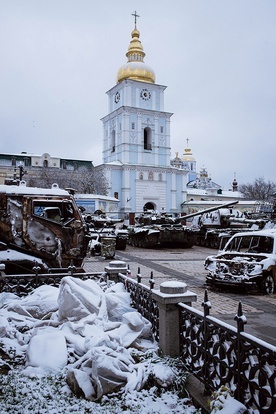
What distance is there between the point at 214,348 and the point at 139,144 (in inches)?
1913

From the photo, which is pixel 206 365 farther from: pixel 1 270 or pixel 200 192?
pixel 200 192

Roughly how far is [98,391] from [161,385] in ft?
2.15

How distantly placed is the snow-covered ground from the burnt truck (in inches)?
130

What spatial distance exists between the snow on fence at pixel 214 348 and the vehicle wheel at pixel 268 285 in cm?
488

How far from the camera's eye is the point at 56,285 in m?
7.22

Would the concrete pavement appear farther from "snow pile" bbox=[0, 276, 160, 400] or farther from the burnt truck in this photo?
the burnt truck

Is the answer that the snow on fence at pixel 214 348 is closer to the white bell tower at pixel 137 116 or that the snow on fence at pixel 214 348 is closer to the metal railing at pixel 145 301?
the metal railing at pixel 145 301

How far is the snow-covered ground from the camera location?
3.87 meters

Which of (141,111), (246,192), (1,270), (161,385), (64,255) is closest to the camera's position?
(161,385)

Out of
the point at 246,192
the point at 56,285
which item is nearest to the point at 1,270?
the point at 56,285

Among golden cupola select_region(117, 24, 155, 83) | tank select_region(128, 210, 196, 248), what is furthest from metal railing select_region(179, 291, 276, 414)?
golden cupola select_region(117, 24, 155, 83)

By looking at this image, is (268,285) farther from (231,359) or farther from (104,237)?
(104,237)

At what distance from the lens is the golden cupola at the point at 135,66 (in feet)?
168

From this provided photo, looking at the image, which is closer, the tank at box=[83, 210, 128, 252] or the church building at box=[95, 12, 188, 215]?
the tank at box=[83, 210, 128, 252]
